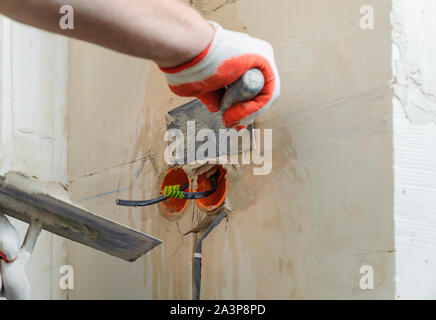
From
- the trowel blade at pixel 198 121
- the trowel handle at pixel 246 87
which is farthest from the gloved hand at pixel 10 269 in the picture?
the trowel blade at pixel 198 121

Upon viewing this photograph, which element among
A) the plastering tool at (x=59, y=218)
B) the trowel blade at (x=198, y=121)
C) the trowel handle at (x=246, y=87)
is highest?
the trowel blade at (x=198, y=121)

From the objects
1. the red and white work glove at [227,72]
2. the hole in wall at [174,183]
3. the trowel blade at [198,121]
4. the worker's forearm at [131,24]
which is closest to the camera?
the worker's forearm at [131,24]

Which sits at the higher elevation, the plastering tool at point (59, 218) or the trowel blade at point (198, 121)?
the trowel blade at point (198, 121)

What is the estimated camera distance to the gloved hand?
1.37 m

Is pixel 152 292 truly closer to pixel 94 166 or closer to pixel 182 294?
pixel 182 294

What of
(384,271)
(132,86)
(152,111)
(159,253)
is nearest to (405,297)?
(384,271)

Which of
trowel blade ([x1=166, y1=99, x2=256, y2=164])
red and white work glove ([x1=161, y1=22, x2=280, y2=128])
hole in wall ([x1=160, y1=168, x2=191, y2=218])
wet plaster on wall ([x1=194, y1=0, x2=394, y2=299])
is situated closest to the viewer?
red and white work glove ([x1=161, y1=22, x2=280, y2=128])

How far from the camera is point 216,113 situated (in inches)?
74.2

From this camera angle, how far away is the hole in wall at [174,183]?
6.92 ft

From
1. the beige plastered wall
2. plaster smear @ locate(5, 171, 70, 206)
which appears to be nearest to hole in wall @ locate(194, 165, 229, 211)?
the beige plastered wall

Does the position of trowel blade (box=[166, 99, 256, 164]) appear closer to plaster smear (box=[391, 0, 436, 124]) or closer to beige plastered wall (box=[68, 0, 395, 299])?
beige plastered wall (box=[68, 0, 395, 299])

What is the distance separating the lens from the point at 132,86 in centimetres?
239

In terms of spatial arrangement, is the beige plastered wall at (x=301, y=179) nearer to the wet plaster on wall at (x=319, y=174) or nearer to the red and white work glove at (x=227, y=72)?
the wet plaster on wall at (x=319, y=174)

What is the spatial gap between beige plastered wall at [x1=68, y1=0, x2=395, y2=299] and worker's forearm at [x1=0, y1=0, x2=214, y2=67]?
46 cm
